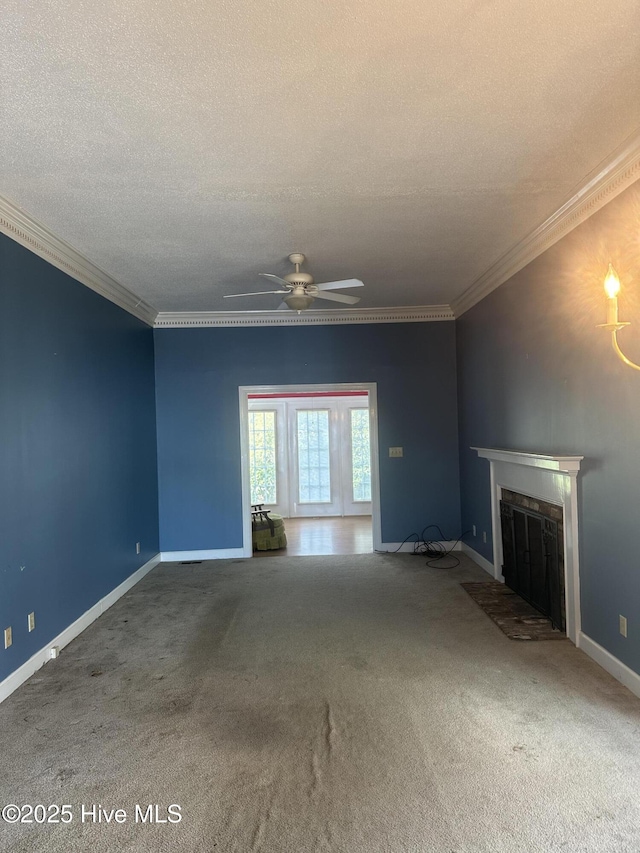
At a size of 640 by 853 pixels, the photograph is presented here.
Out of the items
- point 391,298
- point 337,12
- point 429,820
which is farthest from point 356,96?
point 391,298

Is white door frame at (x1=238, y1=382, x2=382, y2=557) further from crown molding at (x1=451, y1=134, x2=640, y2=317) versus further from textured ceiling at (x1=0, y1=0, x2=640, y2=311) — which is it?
textured ceiling at (x1=0, y1=0, x2=640, y2=311)

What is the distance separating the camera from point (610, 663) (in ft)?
9.30

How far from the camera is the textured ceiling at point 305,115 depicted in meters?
1.67

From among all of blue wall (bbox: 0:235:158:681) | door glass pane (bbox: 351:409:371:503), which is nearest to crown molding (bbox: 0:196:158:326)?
blue wall (bbox: 0:235:158:681)

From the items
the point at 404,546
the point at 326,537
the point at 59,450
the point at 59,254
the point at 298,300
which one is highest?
the point at 59,254

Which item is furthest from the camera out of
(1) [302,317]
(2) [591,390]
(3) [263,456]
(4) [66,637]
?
(3) [263,456]

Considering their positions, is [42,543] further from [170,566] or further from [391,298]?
[391,298]

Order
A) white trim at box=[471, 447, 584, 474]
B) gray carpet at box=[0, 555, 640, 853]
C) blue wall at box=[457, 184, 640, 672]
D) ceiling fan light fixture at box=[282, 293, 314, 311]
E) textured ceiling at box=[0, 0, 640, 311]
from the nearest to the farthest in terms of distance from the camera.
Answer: textured ceiling at box=[0, 0, 640, 311], gray carpet at box=[0, 555, 640, 853], blue wall at box=[457, 184, 640, 672], white trim at box=[471, 447, 584, 474], ceiling fan light fixture at box=[282, 293, 314, 311]

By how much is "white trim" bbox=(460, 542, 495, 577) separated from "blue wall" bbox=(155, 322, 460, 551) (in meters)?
0.26

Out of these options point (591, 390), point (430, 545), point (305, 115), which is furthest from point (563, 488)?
point (430, 545)

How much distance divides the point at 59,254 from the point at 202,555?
3584mm

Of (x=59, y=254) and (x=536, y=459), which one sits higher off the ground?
(x=59, y=254)

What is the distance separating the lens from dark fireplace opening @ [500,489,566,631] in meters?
3.44

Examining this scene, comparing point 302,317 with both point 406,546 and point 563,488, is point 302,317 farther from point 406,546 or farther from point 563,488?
point 563,488
